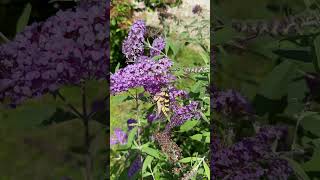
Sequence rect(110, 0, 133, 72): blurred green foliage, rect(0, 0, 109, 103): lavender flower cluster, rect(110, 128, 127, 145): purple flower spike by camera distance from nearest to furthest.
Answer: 1. rect(0, 0, 109, 103): lavender flower cluster
2. rect(110, 128, 127, 145): purple flower spike
3. rect(110, 0, 133, 72): blurred green foliage

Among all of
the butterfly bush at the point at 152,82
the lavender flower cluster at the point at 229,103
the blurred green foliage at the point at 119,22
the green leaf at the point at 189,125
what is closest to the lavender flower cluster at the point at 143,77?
the butterfly bush at the point at 152,82

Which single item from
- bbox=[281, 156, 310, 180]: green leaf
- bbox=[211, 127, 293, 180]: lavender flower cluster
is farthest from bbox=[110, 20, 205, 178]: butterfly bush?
bbox=[281, 156, 310, 180]: green leaf

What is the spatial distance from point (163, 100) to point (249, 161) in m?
0.22

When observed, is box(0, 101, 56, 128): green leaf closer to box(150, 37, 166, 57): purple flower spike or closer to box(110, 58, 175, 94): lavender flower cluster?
box(110, 58, 175, 94): lavender flower cluster

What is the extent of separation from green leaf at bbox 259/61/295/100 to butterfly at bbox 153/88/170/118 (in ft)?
0.61

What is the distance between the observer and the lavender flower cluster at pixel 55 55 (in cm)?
93

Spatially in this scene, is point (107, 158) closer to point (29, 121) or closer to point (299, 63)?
point (29, 121)

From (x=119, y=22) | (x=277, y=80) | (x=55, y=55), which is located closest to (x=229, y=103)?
(x=277, y=80)

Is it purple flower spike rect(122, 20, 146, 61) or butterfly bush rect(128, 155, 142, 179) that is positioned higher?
purple flower spike rect(122, 20, 146, 61)

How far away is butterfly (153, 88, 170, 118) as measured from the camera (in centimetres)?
111

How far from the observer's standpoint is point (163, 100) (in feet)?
3.66

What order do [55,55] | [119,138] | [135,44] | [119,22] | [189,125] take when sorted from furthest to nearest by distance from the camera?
[119,22]
[119,138]
[189,125]
[135,44]
[55,55]

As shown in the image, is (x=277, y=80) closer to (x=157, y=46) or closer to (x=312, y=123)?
(x=312, y=123)

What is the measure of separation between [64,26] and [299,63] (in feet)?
1.52
